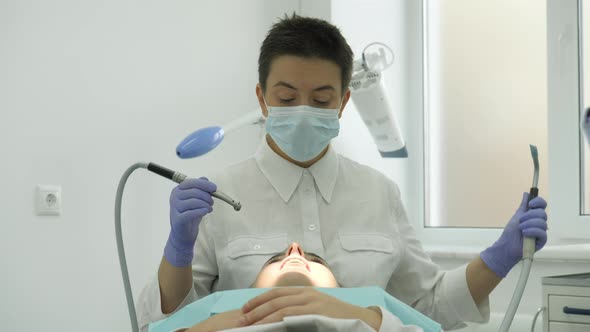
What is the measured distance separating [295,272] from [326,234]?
1.09 feet

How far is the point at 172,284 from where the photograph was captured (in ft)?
4.86

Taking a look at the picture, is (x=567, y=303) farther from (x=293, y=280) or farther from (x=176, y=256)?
(x=176, y=256)

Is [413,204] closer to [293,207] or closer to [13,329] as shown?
[293,207]

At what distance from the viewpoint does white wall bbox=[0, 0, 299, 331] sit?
2072 millimetres

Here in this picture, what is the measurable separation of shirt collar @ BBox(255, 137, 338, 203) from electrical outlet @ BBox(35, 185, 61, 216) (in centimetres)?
75

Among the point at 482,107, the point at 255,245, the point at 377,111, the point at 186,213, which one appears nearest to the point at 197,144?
the point at 186,213

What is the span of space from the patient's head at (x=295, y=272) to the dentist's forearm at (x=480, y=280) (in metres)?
0.40

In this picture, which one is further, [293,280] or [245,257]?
[245,257]

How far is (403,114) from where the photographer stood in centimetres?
327

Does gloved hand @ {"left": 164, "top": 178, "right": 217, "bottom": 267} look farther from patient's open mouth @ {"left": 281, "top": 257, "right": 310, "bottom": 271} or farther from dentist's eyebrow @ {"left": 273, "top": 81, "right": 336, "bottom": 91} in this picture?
dentist's eyebrow @ {"left": 273, "top": 81, "right": 336, "bottom": 91}

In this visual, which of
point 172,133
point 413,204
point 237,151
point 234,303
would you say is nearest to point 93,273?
point 172,133

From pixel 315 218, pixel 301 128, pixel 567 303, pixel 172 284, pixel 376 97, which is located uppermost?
pixel 376 97

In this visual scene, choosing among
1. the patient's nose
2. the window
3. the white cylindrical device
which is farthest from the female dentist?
the window

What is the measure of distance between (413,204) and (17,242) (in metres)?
1.81
